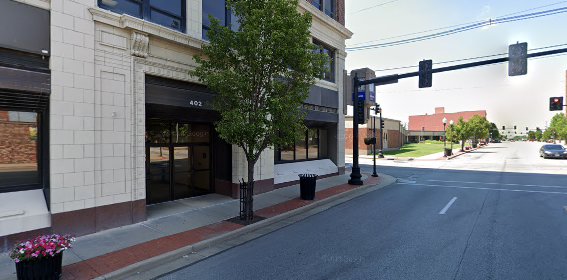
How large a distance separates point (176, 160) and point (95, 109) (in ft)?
12.2

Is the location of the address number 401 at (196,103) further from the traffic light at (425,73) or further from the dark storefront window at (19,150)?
the traffic light at (425,73)

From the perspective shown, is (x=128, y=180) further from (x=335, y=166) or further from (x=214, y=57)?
(x=335, y=166)

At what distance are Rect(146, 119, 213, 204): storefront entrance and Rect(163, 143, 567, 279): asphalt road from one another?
15.3 ft

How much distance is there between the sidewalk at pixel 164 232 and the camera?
545 centimetres

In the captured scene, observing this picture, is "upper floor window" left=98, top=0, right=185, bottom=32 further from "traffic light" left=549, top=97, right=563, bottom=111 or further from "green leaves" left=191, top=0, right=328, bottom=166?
"traffic light" left=549, top=97, right=563, bottom=111

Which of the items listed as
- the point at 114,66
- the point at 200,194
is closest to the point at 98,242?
the point at 114,66

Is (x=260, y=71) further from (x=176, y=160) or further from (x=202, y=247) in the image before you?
(x=176, y=160)

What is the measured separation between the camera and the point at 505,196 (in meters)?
12.0

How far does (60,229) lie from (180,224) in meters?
2.49

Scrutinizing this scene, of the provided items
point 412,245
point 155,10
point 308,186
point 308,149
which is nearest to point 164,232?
point 308,186

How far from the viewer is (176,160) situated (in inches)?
418

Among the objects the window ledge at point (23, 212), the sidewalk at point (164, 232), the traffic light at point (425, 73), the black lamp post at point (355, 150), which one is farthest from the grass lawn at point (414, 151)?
the window ledge at point (23, 212)

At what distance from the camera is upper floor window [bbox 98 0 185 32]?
799 centimetres

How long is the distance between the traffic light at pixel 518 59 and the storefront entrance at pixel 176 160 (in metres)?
11.4
